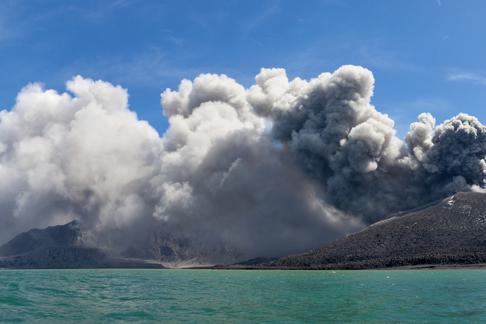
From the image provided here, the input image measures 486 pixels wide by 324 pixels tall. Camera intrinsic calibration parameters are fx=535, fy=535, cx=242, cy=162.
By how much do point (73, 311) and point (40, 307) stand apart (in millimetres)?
8663

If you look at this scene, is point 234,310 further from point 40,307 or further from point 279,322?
point 40,307

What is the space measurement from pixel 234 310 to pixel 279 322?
15.6 meters

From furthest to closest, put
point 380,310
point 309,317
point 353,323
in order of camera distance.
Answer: point 380,310, point 309,317, point 353,323

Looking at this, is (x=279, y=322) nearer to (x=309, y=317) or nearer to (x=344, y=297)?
(x=309, y=317)

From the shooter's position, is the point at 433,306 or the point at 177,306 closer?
the point at 433,306

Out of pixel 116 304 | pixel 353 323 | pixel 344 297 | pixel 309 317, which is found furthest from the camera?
pixel 344 297

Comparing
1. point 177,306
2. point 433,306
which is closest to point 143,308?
point 177,306

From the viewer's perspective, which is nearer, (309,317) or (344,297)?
(309,317)

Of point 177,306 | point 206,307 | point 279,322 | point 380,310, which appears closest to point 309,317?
point 279,322

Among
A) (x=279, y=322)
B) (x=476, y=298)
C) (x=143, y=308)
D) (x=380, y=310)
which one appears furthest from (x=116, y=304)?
(x=476, y=298)

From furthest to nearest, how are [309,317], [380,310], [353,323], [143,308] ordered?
[143,308]
[380,310]
[309,317]
[353,323]

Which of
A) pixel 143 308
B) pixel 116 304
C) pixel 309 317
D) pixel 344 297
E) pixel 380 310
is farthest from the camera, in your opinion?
pixel 344 297

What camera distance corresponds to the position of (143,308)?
283ft

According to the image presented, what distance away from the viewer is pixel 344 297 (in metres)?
104
